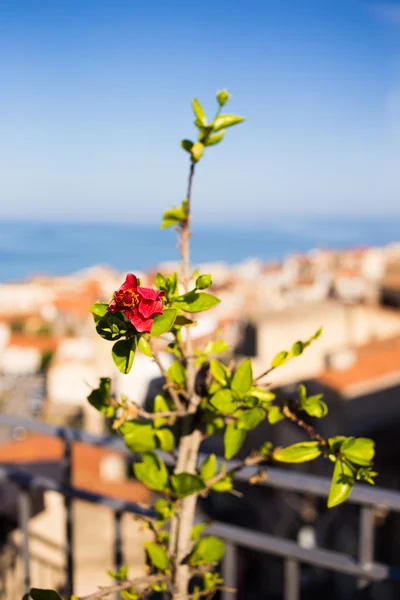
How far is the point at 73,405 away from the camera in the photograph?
92.4 feet

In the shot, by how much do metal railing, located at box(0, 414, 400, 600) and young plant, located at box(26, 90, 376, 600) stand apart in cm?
32

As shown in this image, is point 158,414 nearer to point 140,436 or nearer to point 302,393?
point 140,436

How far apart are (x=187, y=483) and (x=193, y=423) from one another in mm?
114

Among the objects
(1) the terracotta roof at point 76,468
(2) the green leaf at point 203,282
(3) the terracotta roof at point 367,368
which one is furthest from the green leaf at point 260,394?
(3) the terracotta roof at point 367,368

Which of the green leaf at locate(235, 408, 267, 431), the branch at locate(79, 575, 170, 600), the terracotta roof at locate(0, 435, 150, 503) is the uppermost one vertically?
the green leaf at locate(235, 408, 267, 431)

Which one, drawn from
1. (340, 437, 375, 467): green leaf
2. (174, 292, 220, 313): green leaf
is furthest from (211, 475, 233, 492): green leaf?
(174, 292, 220, 313): green leaf

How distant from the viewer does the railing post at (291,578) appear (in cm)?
170

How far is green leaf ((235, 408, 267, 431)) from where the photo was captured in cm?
92

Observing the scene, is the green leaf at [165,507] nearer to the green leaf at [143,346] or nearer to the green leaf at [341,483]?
the green leaf at [341,483]

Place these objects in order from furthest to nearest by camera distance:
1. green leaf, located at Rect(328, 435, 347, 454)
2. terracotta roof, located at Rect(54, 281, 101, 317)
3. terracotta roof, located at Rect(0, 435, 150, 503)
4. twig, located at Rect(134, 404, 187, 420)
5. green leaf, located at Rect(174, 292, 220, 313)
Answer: terracotta roof, located at Rect(54, 281, 101, 317)
terracotta roof, located at Rect(0, 435, 150, 503)
twig, located at Rect(134, 404, 187, 420)
green leaf, located at Rect(328, 435, 347, 454)
green leaf, located at Rect(174, 292, 220, 313)

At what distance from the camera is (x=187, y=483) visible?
1006 mm

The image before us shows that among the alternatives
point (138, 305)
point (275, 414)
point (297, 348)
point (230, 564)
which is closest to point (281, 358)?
point (297, 348)

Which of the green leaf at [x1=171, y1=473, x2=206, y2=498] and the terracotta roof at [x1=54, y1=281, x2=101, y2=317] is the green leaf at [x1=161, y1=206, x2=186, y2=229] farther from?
the terracotta roof at [x1=54, y1=281, x2=101, y2=317]

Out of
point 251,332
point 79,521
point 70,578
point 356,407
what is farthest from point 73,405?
point 70,578
